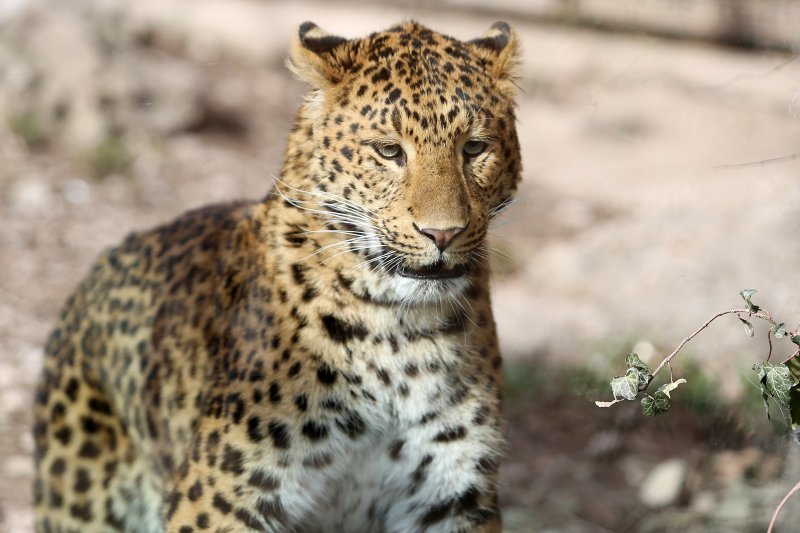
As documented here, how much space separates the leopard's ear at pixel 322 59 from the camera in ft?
15.1

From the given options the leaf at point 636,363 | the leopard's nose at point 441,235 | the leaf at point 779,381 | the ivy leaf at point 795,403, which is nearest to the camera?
the leaf at point 779,381

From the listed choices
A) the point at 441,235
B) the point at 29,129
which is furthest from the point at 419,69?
the point at 29,129

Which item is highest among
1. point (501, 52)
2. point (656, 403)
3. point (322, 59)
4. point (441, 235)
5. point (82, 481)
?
point (501, 52)

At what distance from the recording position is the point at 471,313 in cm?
483

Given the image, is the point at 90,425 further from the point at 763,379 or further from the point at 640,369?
the point at 763,379

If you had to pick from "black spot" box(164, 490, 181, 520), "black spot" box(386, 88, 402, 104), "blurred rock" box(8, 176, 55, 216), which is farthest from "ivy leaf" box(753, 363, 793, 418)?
"blurred rock" box(8, 176, 55, 216)

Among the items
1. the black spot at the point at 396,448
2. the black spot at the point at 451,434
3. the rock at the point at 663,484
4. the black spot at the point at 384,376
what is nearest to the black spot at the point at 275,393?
the black spot at the point at 384,376

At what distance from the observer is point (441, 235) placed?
14.0ft

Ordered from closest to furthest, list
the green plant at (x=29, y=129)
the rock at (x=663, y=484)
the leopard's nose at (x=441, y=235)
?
the leopard's nose at (x=441, y=235) < the rock at (x=663, y=484) < the green plant at (x=29, y=129)

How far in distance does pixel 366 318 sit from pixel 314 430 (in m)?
0.48

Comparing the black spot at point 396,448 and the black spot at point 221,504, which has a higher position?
the black spot at point 396,448

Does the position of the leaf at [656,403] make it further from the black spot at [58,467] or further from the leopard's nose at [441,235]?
the black spot at [58,467]

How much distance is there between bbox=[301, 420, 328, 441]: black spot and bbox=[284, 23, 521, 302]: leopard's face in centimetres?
58

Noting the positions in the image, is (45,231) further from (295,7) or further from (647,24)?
(647,24)
